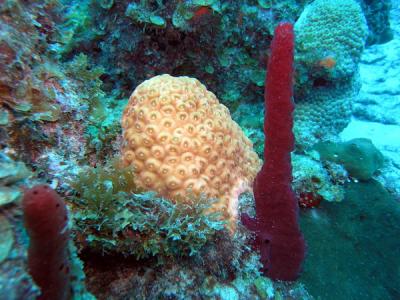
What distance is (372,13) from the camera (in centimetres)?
974

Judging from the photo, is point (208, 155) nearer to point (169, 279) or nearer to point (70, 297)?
point (169, 279)

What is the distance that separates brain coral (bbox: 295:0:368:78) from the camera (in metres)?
5.13

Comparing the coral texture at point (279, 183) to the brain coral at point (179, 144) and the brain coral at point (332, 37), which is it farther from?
the brain coral at point (332, 37)

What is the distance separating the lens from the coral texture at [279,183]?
6.26ft

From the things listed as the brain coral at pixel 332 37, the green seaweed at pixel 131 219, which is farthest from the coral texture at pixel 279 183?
the brain coral at pixel 332 37

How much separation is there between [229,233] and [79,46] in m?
4.05

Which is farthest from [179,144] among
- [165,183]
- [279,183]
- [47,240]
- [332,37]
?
[332,37]

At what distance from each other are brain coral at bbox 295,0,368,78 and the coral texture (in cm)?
365

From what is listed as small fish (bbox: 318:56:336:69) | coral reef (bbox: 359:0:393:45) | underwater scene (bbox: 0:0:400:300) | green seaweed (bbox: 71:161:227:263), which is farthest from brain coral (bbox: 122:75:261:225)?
coral reef (bbox: 359:0:393:45)

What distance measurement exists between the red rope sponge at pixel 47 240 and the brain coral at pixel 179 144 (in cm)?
127

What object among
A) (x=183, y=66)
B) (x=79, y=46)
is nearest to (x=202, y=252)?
(x=183, y=66)

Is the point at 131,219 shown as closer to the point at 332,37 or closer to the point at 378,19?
the point at 332,37

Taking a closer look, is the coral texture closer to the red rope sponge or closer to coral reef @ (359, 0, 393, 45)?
the red rope sponge

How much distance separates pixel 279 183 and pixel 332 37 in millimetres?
4305
